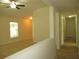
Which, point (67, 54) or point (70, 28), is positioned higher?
point (70, 28)

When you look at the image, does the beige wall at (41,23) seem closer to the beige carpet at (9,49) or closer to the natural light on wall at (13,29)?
the beige carpet at (9,49)

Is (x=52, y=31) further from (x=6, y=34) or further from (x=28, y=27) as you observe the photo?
(x=28, y=27)

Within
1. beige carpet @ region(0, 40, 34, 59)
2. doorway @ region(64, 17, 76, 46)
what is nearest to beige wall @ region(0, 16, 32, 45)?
beige carpet @ region(0, 40, 34, 59)

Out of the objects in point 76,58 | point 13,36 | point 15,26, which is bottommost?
point 76,58

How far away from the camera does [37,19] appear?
7.73 meters

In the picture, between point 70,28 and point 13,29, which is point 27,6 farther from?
point 70,28

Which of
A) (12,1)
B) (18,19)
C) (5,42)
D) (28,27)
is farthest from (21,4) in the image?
(28,27)

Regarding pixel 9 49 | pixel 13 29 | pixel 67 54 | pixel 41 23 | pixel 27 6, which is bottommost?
pixel 67 54

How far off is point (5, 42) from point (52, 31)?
4678 mm

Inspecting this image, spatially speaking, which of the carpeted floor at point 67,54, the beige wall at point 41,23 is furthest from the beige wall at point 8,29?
the carpeted floor at point 67,54

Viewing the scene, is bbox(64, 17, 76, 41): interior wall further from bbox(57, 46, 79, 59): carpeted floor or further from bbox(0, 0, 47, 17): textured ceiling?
bbox(57, 46, 79, 59): carpeted floor

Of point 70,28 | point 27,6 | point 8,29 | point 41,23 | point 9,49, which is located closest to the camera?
point 27,6

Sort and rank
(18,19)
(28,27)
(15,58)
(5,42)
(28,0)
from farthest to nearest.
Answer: (28,27) → (18,19) → (5,42) → (28,0) → (15,58)

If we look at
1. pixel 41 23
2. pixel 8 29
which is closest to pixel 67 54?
pixel 41 23
